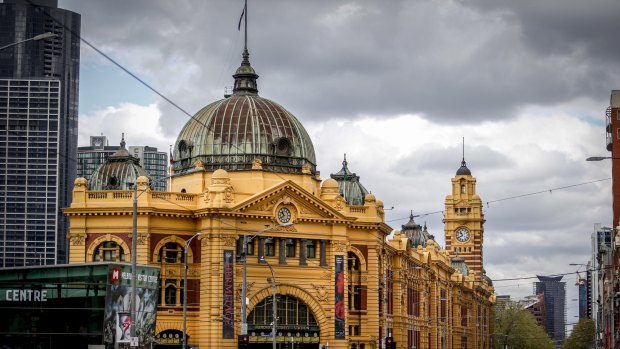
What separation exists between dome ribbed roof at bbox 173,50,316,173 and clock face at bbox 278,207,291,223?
4.72m

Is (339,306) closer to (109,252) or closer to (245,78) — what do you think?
(109,252)

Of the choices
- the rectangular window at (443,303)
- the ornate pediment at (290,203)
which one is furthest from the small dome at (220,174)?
the rectangular window at (443,303)

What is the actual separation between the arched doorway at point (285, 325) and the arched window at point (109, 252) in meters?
11.1

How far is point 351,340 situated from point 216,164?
60.6 feet

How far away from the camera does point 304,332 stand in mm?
107000

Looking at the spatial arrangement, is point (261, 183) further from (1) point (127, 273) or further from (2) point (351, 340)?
(1) point (127, 273)

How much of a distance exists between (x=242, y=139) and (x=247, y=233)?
10010 mm

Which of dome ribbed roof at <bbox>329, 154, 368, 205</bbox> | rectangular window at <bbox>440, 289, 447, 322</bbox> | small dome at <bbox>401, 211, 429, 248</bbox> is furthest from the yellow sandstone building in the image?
small dome at <bbox>401, 211, 429, 248</bbox>

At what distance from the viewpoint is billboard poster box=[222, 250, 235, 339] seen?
102 metres

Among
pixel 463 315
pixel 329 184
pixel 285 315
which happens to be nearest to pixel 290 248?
pixel 285 315

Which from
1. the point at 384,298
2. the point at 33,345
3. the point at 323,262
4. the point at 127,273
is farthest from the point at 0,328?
the point at 384,298

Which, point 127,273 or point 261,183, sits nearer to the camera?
point 127,273

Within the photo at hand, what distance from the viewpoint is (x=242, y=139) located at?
363 feet

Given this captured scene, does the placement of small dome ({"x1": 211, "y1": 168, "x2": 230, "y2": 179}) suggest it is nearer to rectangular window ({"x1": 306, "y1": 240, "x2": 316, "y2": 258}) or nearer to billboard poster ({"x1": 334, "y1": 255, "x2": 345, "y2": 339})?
rectangular window ({"x1": 306, "y1": 240, "x2": 316, "y2": 258})
